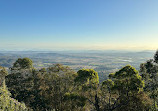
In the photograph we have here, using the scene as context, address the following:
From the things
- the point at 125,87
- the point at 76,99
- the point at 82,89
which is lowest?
the point at 76,99

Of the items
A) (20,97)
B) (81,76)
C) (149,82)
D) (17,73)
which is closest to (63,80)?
(81,76)

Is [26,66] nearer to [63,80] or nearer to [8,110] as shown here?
[63,80]

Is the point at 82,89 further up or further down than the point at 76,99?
further up

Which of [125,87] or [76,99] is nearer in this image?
[76,99]

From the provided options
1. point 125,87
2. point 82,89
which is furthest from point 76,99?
point 125,87

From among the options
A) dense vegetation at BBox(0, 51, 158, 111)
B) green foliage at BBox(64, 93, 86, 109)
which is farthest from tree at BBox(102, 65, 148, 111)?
green foliage at BBox(64, 93, 86, 109)

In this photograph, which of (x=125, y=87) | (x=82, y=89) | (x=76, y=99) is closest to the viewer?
(x=76, y=99)

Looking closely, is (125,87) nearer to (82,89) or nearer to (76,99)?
(82,89)

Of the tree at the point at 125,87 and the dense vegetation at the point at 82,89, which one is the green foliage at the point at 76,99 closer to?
the dense vegetation at the point at 82,89

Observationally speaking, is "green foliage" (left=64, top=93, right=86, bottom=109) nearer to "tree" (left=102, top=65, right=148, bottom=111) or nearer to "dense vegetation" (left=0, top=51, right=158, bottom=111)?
"dense vegetation" (left=0, top=51, right=158, bottom=111)
